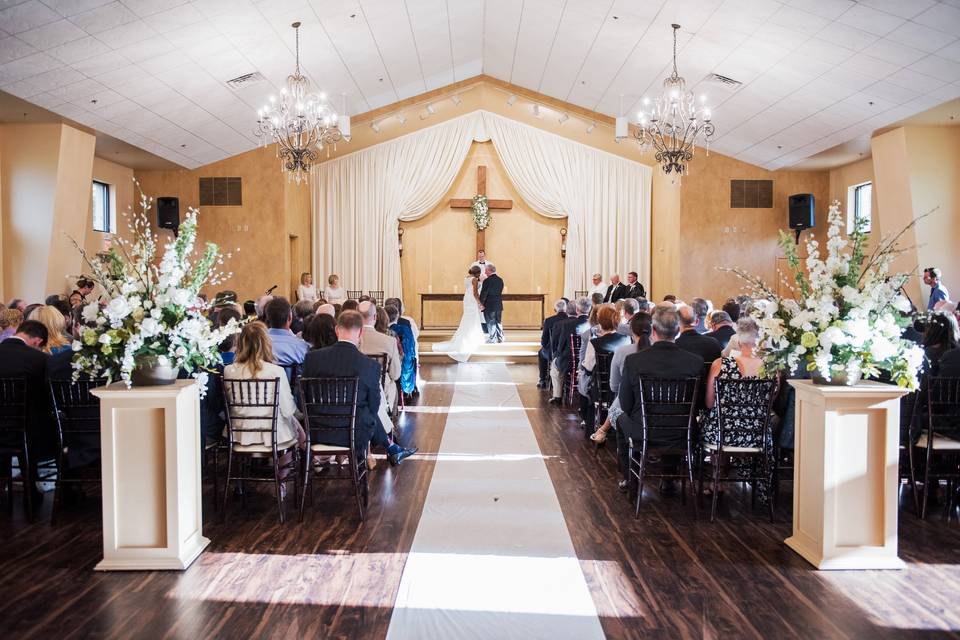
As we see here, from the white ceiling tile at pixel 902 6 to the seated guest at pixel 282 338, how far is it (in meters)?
5.87

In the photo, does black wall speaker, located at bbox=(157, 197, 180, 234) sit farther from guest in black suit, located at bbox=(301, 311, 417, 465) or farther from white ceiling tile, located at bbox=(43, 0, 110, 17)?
guest in black suit, located at bbox=(301, 311, 417, 465)

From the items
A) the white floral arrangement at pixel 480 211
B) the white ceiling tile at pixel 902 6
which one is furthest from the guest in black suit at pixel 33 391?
the white floral arrangement at pixel 480 211

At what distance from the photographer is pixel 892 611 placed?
10.0ft

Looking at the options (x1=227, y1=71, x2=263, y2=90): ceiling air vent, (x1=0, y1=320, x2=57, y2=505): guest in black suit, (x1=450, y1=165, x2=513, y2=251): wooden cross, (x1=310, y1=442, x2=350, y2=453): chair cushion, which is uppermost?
(x1=227, y1=71, x2=263, y2=90): ceiling air vent

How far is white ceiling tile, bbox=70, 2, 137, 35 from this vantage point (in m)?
6.72

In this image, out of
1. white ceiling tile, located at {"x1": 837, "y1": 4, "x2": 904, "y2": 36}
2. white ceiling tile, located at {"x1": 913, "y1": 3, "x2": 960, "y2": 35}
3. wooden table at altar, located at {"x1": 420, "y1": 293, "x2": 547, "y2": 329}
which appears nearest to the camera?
white ceiling tile, located at {"x1": 913, "y1": 3, "x2": 960, "y2": 35}

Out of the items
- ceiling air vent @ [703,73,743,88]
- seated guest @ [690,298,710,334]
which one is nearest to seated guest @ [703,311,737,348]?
seated guest @ [690,298,710,334]

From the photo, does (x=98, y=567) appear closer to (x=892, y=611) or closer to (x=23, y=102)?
(x=892, y=611)

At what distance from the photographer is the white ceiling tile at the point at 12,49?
6684 mm

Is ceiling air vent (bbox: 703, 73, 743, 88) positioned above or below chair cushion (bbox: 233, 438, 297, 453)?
above

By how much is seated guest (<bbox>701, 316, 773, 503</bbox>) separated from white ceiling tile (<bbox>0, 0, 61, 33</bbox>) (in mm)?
6104

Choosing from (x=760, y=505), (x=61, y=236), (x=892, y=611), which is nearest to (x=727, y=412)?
(x=760, y=505)

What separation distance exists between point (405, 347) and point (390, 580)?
4343mm

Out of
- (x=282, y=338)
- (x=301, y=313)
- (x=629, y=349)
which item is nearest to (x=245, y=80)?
(x=301, y=313)
